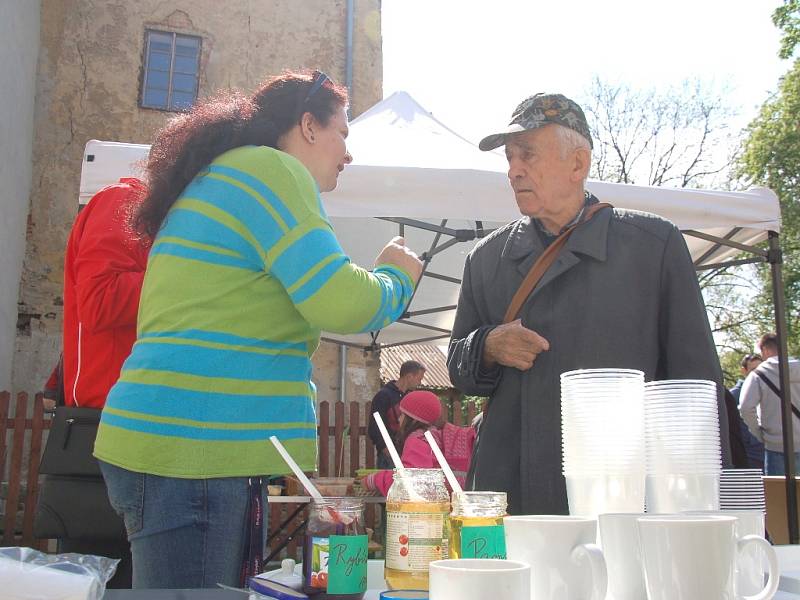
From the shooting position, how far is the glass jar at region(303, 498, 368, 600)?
3.45 ft

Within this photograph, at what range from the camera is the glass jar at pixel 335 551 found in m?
1.05

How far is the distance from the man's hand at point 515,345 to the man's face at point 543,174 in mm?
428

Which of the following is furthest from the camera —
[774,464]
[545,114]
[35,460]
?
[35,460]

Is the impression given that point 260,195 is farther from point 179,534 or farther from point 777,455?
point 777,455

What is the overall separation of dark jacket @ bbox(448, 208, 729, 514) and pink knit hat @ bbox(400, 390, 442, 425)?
3266mm

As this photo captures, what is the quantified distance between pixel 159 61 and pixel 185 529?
32.8 feet

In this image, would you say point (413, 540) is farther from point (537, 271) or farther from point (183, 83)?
point (183, 83)

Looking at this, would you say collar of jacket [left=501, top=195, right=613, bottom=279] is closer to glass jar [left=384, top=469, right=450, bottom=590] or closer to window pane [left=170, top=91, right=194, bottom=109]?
glass jar [left=384, top=469, right=450, bottom=590]

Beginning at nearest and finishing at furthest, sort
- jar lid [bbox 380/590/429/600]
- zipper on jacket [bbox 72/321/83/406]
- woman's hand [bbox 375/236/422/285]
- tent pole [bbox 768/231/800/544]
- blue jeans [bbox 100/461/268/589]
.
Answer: jar lid [bbox 380/590/429/600], blue jeans [bbox 100/461/268/589], woman's hand [bbox 375/236/422/285], zipper on jacket [bbox 72/321/83/406], tent pole [bbox 768/231/800/544]

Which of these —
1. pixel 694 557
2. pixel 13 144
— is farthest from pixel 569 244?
pixel 13 144

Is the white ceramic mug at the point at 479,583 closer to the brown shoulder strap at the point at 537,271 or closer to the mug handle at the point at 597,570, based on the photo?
the mug handle at the point at 597,570

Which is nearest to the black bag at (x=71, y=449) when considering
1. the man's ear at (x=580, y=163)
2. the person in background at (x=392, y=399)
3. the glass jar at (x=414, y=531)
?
the glass jar at (x=414, y=531)

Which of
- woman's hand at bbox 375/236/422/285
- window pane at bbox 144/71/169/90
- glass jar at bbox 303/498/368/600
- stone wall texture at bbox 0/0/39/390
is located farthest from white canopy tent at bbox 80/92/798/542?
window pane at bbox 144/71/169/90

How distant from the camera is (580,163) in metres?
2.10
